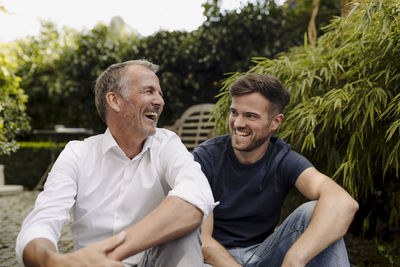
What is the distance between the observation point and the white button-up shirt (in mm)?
1732

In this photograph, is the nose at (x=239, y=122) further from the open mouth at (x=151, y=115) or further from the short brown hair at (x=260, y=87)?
the open mouth at (x=151, y=115)

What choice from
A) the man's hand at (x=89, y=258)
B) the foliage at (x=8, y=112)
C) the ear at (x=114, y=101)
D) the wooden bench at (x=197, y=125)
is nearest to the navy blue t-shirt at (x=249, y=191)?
the ear at (x=114, y=101)

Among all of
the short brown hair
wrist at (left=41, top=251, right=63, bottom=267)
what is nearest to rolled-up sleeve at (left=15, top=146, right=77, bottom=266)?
wrist at (left=41, top=251, right=63, bottom=267)

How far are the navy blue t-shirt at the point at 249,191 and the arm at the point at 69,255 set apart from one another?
2.71 ft

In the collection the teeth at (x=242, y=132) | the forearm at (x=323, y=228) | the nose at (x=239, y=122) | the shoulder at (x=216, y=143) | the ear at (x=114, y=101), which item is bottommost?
the forearm at (x=323, y=228)

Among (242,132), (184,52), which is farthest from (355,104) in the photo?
(184,52)

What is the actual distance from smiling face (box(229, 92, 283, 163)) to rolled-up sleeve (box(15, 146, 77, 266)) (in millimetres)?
870

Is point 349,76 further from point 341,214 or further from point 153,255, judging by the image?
point 153,255

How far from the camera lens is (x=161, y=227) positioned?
1.50 meters

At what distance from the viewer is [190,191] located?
1.58 m

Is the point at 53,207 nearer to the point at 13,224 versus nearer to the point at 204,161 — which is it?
the point at 204,161

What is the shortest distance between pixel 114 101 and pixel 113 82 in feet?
0.31

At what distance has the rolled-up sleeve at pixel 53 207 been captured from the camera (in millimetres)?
1506

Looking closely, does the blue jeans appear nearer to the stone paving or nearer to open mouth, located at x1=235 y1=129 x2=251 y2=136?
open mouth, located at x1=235 y1=129 x2=251 y2=136
